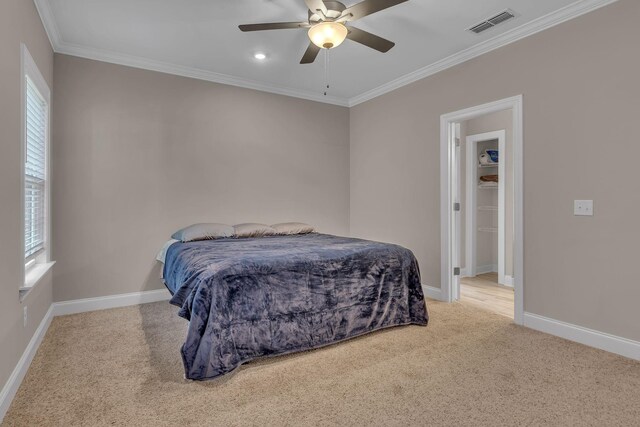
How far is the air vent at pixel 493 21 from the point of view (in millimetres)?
2827

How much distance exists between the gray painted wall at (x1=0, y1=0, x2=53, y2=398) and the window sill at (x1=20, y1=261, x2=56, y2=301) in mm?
63

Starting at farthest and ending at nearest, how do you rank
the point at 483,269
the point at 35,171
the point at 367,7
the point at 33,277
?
the point at 483,269, the point at 35,171, the point at 33,277, the point at 367,7

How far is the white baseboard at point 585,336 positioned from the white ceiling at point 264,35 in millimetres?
2454

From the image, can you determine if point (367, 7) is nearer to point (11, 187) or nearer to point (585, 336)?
point (11, 187)

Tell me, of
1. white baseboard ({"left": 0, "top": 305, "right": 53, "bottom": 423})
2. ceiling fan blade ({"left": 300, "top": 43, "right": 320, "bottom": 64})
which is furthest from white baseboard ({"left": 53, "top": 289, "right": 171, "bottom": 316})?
ceiling fan blade ({"left": 300, "top": 43, "right": 320, "bottom": 64})

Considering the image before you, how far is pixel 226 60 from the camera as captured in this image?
3.72 metres

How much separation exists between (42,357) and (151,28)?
2.73 metres

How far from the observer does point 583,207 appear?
2.71 m

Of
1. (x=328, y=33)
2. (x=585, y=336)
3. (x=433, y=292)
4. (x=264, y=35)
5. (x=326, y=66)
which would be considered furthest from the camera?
(x=433, y=292)

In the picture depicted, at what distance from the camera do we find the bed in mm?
2186

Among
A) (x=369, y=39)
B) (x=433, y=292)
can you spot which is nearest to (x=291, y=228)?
(x=433, y=292)

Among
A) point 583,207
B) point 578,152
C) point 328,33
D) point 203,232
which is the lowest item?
point 203,232

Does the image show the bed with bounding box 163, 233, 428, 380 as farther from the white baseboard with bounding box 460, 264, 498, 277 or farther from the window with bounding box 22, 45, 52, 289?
the white baseboard with bounding box 460, 264, 498, 277

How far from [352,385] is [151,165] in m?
3.08
